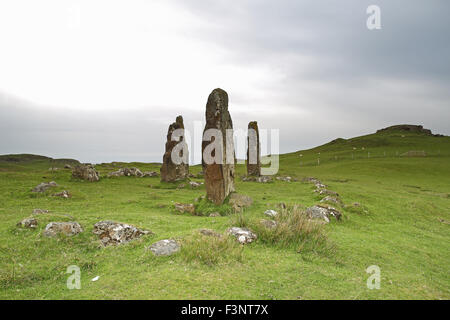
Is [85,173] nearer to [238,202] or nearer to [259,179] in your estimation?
[259,179]

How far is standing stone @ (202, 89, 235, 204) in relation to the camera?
1647cm

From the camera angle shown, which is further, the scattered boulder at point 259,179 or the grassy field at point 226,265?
the scattered boulder at point 259,179

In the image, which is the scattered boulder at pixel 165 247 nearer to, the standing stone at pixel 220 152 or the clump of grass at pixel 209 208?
the clump of grass at pixel 209 208

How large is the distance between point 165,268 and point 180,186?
2042 cm

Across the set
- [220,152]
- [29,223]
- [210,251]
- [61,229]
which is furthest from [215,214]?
[29,223]

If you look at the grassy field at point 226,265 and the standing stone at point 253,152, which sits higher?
the standing stone at point 253,152

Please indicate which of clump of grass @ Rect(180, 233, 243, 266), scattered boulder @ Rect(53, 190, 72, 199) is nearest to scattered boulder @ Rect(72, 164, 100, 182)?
scattered boulder @ Rect(53, 190, 72, 199)

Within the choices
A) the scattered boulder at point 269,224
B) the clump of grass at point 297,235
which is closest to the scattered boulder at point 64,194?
the clump of grass at point 297,235

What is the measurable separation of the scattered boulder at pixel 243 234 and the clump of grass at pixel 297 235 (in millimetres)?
291

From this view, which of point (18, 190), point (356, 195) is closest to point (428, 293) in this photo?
point (356, 195)

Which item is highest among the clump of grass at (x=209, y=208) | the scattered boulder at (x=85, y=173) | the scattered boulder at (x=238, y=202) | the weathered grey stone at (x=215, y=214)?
the scattered boulder at (x=85, y=173)

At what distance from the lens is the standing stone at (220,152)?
16.5 meters

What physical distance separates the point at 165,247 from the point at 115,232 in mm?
2276

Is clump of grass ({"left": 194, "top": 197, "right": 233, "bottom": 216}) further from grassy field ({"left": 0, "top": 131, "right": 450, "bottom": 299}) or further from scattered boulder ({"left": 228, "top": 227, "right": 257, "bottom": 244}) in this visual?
scattered boulder ({"left": 228, "top": 227, "right": 257, "bottom": 244})
